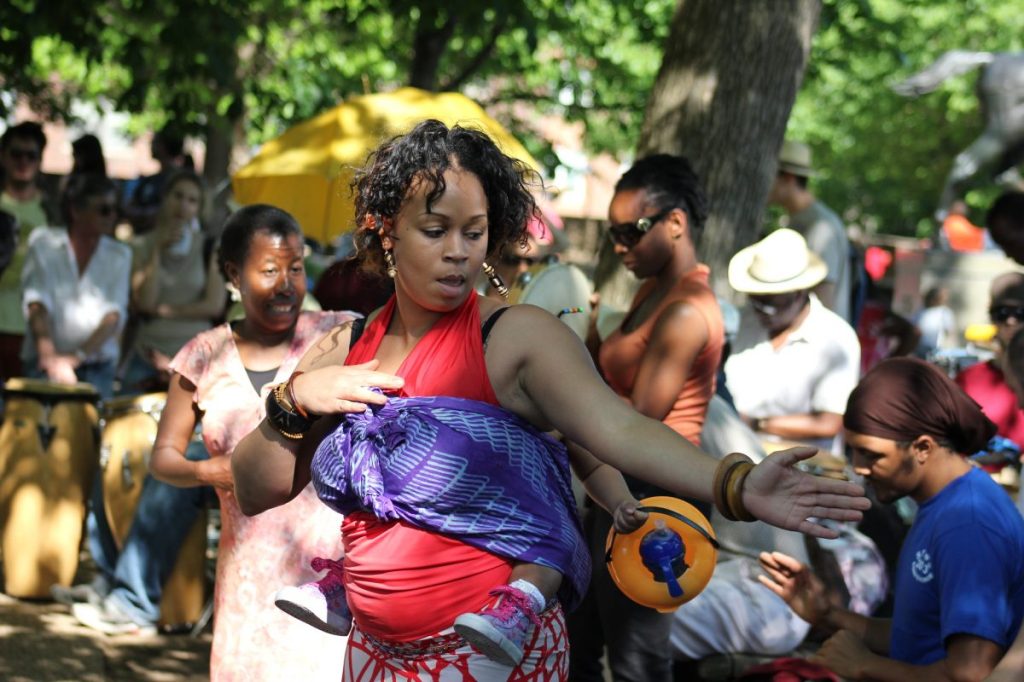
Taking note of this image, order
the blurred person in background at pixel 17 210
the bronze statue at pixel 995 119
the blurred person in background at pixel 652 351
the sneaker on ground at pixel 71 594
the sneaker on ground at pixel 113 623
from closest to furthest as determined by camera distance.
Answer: the blurred person in background at pixel 652 351, the sneaker on ground at pixel 113 623, the sneaker on ground at pixel 71 594, the blurred person in background at pixel 17 210, the bronze statue at pixel 995 119

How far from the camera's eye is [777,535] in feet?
17.3

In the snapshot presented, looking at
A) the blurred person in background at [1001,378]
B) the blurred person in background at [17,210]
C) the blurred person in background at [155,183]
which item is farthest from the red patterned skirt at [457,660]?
the blurred person in background at [155,183]

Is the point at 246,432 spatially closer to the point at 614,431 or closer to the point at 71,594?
the point at 614,431

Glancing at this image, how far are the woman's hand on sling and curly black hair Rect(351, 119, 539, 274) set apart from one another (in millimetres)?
323

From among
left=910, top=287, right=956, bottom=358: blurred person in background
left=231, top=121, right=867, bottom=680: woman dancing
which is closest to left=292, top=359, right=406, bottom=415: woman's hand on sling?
left=231, top=121, right=867, bottom=680: woman dancing

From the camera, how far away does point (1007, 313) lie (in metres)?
6.57

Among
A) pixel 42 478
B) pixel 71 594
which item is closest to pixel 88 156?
pixel 42 478

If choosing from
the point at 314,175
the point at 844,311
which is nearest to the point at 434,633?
the point at 844,311

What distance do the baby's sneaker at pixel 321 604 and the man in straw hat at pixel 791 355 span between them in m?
3.41

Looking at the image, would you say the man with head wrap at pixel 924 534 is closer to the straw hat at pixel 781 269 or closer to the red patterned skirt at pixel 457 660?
the red patterned skirt at pixel 457 660

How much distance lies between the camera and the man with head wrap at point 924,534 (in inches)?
138

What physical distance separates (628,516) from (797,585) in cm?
100

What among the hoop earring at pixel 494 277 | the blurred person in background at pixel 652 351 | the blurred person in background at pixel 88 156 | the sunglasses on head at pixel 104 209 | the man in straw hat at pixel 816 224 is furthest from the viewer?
the blurred person in background at pixel 88 156

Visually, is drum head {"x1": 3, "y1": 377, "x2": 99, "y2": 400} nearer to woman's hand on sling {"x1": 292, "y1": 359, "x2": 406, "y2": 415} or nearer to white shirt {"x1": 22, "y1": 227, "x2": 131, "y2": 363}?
white shirt {"x1": 22, "y1": 227, "x2": 131, "y2": 363}
